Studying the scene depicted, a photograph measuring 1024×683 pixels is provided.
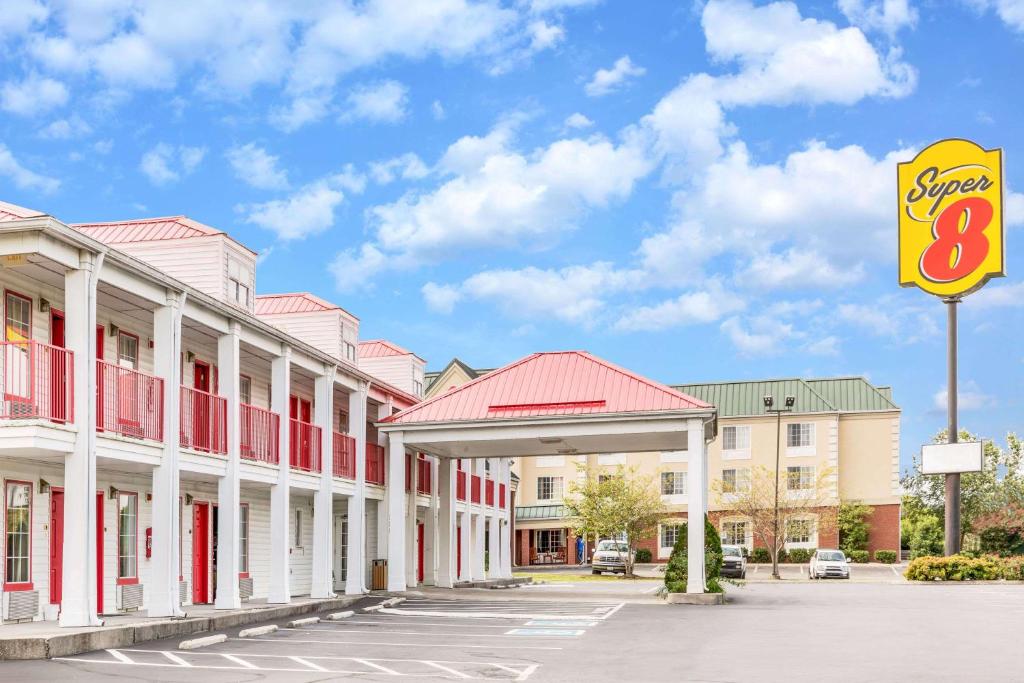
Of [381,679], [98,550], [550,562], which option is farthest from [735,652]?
[550,562]

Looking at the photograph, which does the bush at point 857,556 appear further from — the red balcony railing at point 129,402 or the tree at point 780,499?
the red balcony railing at point 129,402

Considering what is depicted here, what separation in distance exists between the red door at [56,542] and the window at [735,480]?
50.0 m

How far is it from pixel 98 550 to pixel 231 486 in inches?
115

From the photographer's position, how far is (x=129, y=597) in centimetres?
2359

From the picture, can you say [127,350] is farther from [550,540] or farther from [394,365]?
[550,540]

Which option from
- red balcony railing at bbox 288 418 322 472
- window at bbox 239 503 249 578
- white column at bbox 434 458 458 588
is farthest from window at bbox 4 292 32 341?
white column at bbox 434 458 458 588

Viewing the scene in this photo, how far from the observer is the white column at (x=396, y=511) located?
108ft

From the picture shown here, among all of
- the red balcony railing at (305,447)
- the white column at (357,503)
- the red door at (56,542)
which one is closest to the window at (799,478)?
the white column at (357,503)

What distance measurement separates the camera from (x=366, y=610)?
2709 centimetres

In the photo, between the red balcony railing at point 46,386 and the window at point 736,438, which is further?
the window at point 736,438

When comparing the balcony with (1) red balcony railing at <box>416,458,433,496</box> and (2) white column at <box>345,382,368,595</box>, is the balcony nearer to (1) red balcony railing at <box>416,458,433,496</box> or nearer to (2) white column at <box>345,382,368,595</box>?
(1) red balcony railing at <box>416,458,433,496</box>

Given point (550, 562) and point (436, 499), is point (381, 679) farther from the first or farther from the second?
point (550, 562)

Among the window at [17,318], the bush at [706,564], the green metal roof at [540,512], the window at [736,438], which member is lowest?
the green metal roof at [540,512]

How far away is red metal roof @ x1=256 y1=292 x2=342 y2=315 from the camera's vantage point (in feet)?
114
